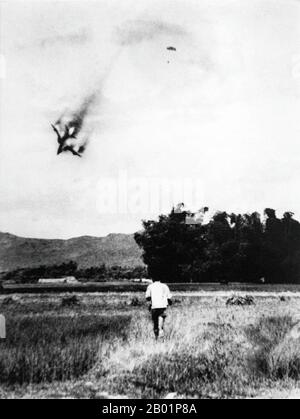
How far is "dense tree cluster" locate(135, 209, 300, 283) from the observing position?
4525cm

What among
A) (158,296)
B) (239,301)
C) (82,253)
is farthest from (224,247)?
(82,253)

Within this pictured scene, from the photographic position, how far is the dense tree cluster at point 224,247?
4525 centimetres

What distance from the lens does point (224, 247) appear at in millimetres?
57500

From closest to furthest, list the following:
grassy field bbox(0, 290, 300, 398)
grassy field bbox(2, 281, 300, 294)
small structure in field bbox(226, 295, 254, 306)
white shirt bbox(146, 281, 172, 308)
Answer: grassy field bbox(0, 290, 300, 398)
white shirt bbox(146, 281, 172, 308)
small structure in field bbox(226, 295, 254, 306)
grassy field bbox(2, 281, 300, 294)

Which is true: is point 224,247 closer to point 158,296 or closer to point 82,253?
point 158,296

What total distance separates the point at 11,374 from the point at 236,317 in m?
9.63

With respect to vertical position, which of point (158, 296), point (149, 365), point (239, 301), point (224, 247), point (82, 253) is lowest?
point (149, 365)

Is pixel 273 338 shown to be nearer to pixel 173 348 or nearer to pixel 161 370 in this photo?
pixel 173 348

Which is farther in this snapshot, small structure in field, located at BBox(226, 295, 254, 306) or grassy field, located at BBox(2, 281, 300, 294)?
grassy field, located at BBox(2, 281, 300, 294)

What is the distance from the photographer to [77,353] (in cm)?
861

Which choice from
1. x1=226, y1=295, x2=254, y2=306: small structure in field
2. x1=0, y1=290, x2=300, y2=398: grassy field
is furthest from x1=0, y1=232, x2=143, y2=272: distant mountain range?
x1=0, y1=290, x2=300, y2=398: grassy field

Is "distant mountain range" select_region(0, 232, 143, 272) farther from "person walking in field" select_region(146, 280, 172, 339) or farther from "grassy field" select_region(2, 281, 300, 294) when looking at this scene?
"person walking in field" select_region(146, 280, 172, 339)

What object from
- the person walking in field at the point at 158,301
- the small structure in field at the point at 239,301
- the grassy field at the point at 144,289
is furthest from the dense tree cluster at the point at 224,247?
the person walking in field at the point at 158,301
